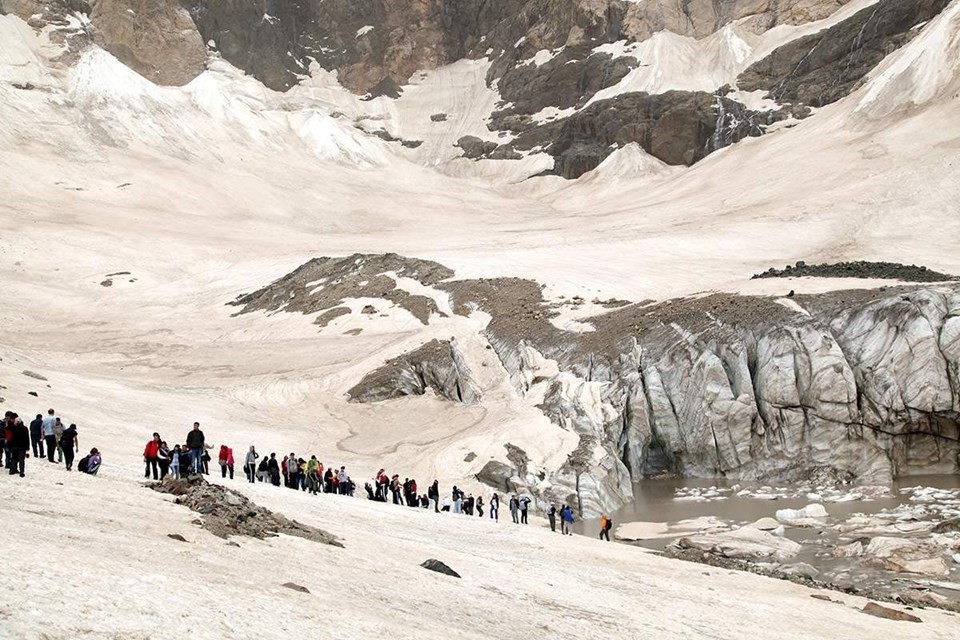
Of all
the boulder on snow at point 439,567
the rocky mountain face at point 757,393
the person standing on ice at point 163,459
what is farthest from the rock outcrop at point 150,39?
the boulder on snow at point 439,567

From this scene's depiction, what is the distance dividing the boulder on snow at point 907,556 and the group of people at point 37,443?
19.4 meters

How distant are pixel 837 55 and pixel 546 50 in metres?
52.5

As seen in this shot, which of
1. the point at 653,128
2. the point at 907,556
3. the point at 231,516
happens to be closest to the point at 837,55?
the point at 653,128

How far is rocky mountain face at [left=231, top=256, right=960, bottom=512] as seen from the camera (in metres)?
36.4

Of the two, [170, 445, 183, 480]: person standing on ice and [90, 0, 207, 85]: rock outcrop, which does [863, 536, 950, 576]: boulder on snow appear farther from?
[90, 0, 207, 85]: rock outcrop

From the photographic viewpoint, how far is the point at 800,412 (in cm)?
3788

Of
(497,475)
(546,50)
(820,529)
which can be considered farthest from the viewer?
(546,50)

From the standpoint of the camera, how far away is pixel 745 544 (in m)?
25.4

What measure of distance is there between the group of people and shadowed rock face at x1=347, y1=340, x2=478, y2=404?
23.7 metres

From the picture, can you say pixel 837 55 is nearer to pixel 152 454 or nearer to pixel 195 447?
pixel 195 447

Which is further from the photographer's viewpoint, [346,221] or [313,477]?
[346,221]

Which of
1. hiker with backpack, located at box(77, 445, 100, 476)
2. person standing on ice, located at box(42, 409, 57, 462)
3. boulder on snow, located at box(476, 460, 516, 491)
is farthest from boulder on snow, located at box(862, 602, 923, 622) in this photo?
boulder on snow, located at box(476, 460, 516, 491)

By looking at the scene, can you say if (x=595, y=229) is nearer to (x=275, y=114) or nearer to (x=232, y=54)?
(x=275, y=114)

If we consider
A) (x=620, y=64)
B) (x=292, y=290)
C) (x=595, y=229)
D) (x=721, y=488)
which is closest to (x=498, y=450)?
(x=721, y=488)
